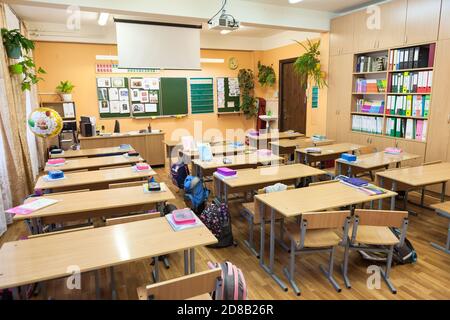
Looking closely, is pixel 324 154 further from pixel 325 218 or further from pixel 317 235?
pixel 325 218

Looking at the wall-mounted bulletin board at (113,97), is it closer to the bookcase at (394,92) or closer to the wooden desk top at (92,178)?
the wooden desk top at (92,178)

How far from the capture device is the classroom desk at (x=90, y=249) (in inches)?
67.7

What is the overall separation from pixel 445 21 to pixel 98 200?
17.1 ft

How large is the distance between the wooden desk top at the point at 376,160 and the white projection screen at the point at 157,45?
3939mm

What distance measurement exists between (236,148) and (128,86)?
426 centimetres

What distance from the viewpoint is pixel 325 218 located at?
243 cm

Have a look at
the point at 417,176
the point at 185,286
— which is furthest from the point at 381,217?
the point at 185,286

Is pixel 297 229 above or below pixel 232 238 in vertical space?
above

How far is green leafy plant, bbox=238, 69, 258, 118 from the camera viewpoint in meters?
9.15

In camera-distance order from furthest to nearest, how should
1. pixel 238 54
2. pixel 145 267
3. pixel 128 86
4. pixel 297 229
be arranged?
1. pixel 238 54
2. pixel 128 86
3. pixel 145 267
4. pixel 297 229

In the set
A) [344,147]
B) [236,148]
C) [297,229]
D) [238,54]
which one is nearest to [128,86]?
[238,54]

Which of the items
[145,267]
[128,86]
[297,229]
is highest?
[128,86]
